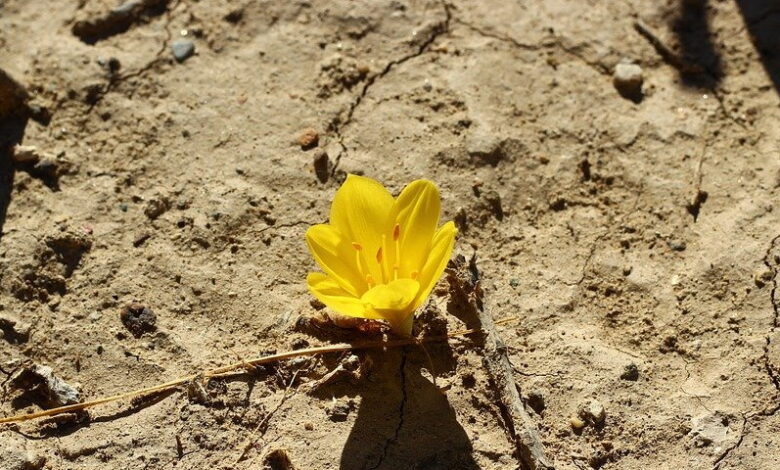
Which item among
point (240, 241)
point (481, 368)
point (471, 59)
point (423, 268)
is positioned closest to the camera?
point (423, 268)

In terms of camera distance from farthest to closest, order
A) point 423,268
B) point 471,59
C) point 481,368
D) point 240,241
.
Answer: point 471,59
point 240,241
point 481,368
point 423,268

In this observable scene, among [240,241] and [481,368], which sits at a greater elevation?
[240,241]

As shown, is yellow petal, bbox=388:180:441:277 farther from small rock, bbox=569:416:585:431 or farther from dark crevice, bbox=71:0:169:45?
dark crevice, bbox=71:0:169:45

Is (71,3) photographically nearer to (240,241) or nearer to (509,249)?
(240,241)

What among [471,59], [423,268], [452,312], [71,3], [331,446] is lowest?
[331,446]

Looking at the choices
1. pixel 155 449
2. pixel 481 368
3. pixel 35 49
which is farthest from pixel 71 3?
pixel 481 368

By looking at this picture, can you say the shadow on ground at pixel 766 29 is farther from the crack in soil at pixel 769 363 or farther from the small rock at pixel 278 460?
the small rock at pixel 278 460
